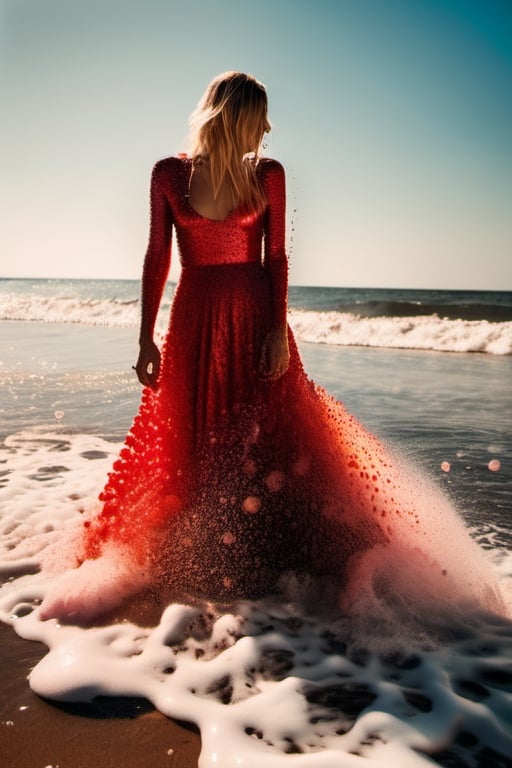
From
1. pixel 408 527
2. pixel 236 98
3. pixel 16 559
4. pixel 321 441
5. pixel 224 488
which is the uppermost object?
pixel 236 98

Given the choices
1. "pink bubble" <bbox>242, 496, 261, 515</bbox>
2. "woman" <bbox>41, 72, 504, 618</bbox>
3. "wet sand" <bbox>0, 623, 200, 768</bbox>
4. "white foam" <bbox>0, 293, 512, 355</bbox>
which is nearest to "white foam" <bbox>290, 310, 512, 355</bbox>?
"white foam" <bbox>0, 293, 512, 355</bbox>

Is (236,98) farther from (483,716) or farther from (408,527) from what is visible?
(483,716)

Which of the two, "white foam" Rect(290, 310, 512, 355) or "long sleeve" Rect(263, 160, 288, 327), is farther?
"white foam" Rect(290, 310, 512, 355)

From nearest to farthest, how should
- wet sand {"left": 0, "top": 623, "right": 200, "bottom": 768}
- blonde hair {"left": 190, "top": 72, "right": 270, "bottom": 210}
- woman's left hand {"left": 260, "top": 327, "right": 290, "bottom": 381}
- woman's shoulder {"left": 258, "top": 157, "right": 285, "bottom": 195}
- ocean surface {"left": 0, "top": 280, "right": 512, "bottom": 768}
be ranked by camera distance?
1. wet sand {"left": 0, "top": 623, "right": 200, "bottom": 768}
2. ocean surface {"left": 0, "top": 280, "right": 512, "bottom": 768}
3. blonde hair {"left": 190, "top": 72, "right": 270, "bottom": 210}
4. woman's shoulder {"left": 258, "top": 157, "right": 285, "bottom": 195}
5. woman's left hand {"left": 260, "top": 327, "right": 290, "bottom": 381}

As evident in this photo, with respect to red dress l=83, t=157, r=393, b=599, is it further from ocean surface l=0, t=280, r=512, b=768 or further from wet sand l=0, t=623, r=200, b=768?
wet sand l=0, t=623, r=200, b=768

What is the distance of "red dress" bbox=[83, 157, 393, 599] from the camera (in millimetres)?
2346

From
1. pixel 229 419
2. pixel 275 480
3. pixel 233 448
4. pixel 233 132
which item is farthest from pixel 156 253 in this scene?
pixel 275 480

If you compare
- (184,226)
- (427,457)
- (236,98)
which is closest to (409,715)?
(184,226)

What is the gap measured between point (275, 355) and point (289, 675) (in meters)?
1.20

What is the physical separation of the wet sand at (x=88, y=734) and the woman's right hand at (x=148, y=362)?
122cm

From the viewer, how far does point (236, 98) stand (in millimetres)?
2148

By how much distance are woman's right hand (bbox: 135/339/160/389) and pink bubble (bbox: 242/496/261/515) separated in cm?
67

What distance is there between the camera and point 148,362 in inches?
98.0

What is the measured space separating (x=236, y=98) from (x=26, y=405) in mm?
4995
